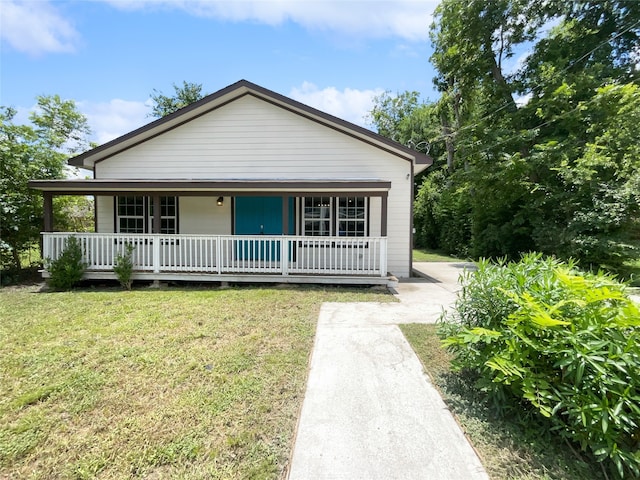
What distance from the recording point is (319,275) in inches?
304

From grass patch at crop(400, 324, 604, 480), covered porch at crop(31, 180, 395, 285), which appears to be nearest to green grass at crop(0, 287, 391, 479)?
grass patch at crop(400, 324, 604, 480)

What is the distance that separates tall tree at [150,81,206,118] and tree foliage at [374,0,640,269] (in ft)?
69.7

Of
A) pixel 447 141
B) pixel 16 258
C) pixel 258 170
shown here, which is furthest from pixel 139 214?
pixel 447 141

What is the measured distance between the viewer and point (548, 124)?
1119cm

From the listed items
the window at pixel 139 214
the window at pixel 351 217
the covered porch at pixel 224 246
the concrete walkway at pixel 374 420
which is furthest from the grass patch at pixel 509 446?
the window at pixel 139 214

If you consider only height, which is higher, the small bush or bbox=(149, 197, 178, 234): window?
bbox=(149, 197, 178, 234): window

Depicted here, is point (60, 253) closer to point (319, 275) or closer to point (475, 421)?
point (319, 275)

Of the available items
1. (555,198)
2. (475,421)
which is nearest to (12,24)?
(475,421)

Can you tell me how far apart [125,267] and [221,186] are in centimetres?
316

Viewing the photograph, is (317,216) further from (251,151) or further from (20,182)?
(20,182)

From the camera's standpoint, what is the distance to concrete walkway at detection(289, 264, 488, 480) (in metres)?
2.06

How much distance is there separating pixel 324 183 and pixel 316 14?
504 centimetres

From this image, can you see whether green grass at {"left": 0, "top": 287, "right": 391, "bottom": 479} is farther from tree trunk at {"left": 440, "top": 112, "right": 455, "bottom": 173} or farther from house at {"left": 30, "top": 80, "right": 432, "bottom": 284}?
tree trunk at {"left": 440, "top": 112, "right": 455, "bottom": 173}

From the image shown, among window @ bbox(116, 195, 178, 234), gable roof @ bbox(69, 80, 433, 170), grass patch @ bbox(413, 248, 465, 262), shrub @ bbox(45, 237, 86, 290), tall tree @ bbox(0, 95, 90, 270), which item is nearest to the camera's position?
shrub @ bbox(45, 237, 86, 290)
